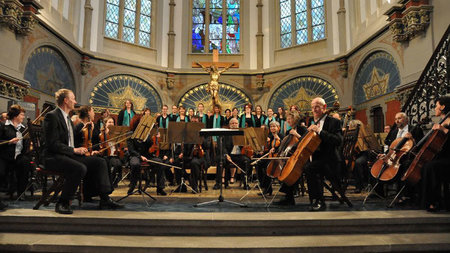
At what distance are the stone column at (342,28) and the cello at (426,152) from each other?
877cm

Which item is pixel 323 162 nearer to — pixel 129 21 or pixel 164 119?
pixel 164 119

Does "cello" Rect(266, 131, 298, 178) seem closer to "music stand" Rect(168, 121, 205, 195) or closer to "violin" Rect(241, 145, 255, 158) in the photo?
"music stand" Rect(168, 121, 205, 195)

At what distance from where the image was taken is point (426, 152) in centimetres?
383

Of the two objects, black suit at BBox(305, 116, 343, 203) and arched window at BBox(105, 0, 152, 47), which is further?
arched window at BBox(105, 0, 152, 47)

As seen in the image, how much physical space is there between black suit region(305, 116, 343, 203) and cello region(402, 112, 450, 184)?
892 millimetres

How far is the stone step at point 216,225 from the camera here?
317cm

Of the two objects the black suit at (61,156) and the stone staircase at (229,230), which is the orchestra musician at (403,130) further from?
the black suit at (61,156)

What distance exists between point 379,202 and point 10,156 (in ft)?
17.4

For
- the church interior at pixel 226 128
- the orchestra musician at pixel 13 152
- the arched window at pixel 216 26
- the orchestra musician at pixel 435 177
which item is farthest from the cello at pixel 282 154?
the arched window at pixel 216 26

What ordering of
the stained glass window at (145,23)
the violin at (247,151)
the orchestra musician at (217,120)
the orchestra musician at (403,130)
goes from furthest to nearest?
the stained glass window at (145,23)
the orchestra musician at (217,120)
the violin at (247,151)
the orchestra musician at (403,130)

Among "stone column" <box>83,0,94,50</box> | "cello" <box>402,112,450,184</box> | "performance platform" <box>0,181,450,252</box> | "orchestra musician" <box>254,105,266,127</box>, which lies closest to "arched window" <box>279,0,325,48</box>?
"orchestra musician" <box>254,105,266,127</box>

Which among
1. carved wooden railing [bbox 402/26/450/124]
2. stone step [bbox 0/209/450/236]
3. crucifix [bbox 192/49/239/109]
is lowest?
stone step [bbox 0/209/450/236]

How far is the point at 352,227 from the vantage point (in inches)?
126

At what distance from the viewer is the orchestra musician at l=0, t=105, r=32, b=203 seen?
4.61 metres
